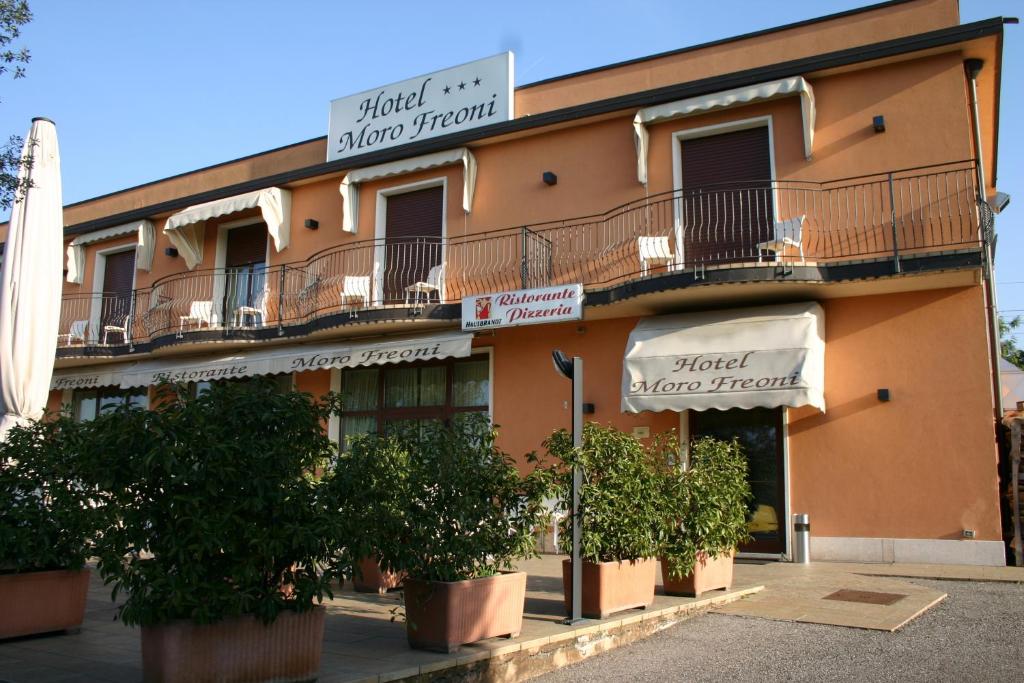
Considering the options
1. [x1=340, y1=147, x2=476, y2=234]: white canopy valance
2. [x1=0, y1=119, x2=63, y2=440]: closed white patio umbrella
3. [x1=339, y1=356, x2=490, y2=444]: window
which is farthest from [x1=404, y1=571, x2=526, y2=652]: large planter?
[x1=340, y1=147, x2=476, y2=234]: white canopy valance

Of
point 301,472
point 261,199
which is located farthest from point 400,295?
point 301,472

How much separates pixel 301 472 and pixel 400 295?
10334 mm

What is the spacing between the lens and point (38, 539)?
618 cm

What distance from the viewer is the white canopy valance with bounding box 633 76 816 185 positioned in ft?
38.9

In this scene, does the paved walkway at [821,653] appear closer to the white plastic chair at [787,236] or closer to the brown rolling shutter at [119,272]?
the white plastic chair at [787,236]

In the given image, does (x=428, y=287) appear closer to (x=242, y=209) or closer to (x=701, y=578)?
(x=242, y=209)

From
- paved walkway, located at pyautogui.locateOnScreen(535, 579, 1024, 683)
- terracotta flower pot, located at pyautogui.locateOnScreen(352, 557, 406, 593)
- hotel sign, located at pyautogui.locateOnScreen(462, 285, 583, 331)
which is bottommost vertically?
paved walkway, located at pyautogui.locateOnScreen(535, 579, 1024, 683)

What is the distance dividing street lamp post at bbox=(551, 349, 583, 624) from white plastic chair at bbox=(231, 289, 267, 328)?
10.5 m

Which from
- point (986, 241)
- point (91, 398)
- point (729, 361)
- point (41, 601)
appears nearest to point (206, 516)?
point (41, 601)

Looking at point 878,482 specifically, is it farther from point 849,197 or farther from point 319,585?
point 319,585

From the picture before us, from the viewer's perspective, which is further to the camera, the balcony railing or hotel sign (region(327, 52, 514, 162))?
hotel sign (region(327, 52, 514, 162))

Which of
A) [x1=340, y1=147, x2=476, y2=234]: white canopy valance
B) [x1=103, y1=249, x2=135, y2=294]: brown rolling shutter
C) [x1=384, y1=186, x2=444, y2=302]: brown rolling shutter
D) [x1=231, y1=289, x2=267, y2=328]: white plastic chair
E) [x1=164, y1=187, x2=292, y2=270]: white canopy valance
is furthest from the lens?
[x1=103, y1=249, x2=135, y2=294]: brown rolling shutter

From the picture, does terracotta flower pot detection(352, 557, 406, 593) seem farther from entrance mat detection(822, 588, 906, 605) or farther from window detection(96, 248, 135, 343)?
window detection(96, 248, 135, 343)

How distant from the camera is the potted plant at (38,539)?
6.03m
